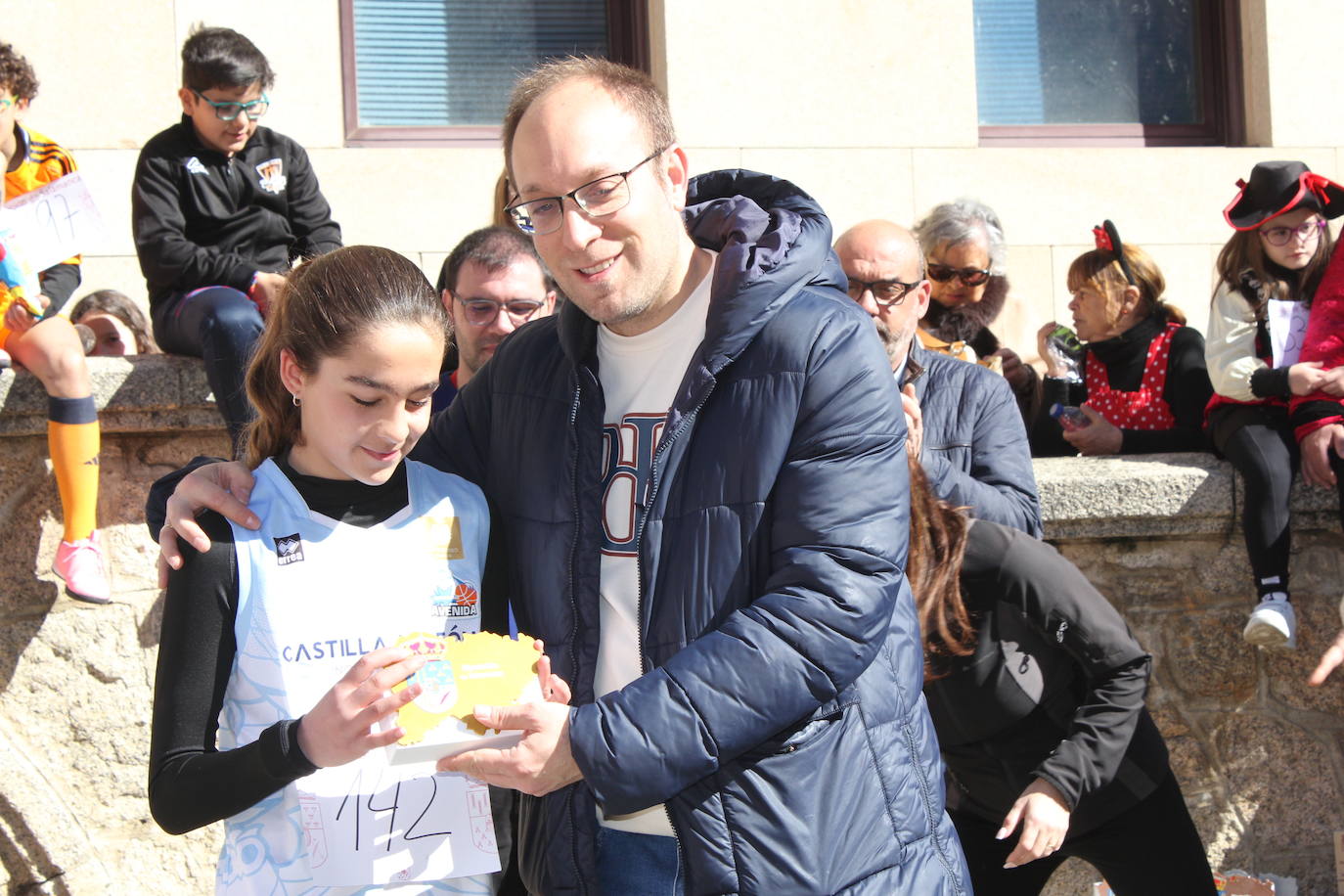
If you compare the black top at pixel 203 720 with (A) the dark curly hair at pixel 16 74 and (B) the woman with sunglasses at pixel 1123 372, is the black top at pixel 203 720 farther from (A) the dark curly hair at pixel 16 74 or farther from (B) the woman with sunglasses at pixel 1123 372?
(B) the woman with sunglasses at pixel 1123 372

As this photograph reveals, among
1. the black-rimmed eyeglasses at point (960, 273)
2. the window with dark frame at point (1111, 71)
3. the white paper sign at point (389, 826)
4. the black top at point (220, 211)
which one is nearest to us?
the white paper sign at point (389, 826)

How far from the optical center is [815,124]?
6.16 m

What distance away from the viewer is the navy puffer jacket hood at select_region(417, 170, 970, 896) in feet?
6.56

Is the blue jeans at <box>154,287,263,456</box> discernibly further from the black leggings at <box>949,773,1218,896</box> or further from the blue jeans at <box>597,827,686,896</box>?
the black leggings at <box>949,773,1218,896</box>

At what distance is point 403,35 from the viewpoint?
6.27 metres

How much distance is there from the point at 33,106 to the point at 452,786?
4.33 metres

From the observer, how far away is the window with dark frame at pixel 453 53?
6184 mm

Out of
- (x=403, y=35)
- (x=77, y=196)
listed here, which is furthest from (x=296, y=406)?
(x=403, y=35)

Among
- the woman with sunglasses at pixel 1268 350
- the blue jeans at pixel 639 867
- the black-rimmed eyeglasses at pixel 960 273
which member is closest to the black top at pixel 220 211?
the black-rimmed eyeglasses at pixel 960 273

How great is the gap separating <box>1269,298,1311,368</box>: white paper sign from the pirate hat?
326 millimetres

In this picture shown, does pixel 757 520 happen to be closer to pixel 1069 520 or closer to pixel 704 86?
pixel 1069 520

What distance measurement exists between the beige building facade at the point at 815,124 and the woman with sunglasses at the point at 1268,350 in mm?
1529

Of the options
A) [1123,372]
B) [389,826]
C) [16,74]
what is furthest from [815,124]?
[389,826]

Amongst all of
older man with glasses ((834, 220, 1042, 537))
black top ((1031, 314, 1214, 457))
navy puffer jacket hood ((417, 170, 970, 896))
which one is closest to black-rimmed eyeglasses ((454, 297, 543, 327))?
older man with glasses ((834, 220, 1042, 537))
